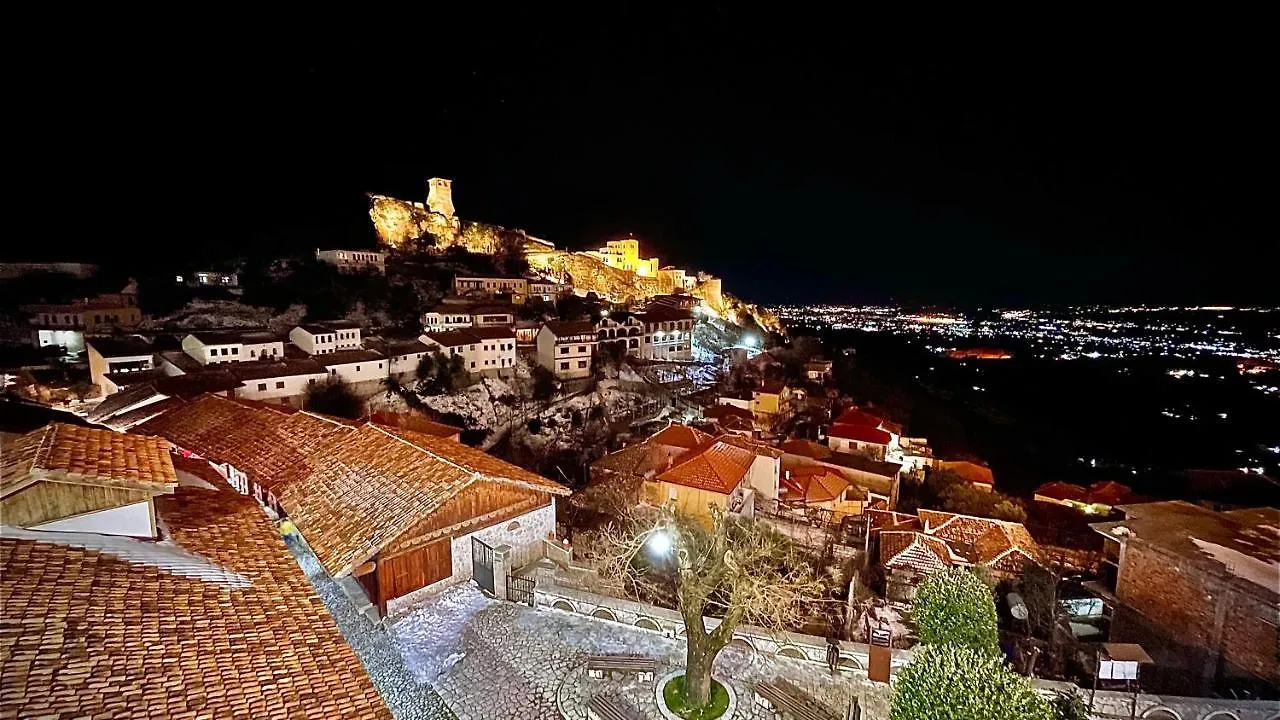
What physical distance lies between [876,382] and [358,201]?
77485 mm

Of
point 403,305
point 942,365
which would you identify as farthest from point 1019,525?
point 942,365

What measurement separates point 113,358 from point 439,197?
53.6 m

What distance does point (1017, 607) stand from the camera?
13.5 m

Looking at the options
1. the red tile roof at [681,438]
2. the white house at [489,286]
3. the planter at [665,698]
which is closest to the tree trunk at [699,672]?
the planter at [665,698]

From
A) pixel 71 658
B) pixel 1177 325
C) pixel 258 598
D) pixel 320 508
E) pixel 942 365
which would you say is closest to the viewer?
pixel 71 658

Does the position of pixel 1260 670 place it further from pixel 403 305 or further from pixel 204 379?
pixel 403 305

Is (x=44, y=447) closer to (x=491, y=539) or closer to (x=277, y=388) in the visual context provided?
(x=491, y=539)

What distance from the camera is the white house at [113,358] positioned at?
1189 inches

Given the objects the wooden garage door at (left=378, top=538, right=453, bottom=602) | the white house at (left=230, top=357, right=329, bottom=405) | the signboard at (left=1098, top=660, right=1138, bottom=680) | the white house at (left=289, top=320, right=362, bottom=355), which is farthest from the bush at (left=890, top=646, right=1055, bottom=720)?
the white house at (left=289, top=320, right=362, bottom=355)

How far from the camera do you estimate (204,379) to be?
27578 millimetres

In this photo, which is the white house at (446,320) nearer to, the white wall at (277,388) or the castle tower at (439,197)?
the white wall at (277,388)

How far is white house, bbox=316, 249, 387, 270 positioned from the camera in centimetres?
5825

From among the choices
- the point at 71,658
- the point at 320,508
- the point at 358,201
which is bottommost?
the point at 320,508

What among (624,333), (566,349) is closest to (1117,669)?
(566,349)
